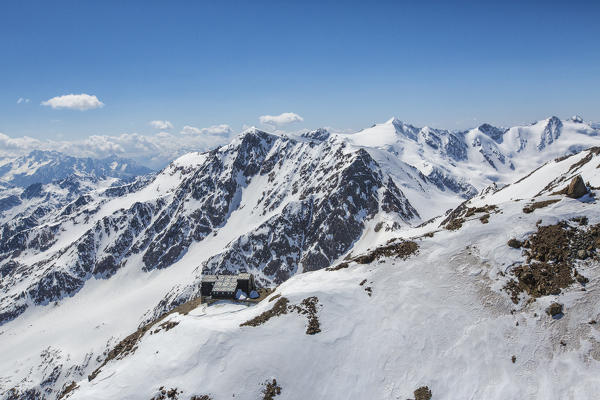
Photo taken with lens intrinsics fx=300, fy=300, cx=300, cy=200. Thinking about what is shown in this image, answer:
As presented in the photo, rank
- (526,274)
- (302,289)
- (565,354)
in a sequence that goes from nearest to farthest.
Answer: (565,354) → (526,274) → (302,289)

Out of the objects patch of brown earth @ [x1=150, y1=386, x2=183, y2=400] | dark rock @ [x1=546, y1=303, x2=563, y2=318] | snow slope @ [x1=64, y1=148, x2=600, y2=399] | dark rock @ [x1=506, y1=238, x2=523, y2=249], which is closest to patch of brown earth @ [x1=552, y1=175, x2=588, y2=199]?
snow slope @ [x1=64, y1=148, x2=600, y2=399]

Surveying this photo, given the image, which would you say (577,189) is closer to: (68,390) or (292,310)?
(292,310)

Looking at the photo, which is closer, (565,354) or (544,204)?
(565,354)

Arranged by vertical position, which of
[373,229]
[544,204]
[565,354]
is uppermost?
[544,204]

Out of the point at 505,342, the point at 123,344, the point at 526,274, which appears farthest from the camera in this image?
the point at 123,344

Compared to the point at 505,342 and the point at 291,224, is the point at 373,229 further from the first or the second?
the point at 505,342

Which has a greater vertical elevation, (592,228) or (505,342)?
(592,228)

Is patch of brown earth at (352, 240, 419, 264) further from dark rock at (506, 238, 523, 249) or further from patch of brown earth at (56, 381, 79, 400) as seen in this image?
patch of brown earth at (56, 381, 79, 400)

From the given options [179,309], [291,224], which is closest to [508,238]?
[179,309]

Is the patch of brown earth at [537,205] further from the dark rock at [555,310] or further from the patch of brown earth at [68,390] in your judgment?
the patch of brown earth at [68,390]

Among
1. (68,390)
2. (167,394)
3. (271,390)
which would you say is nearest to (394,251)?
(271,390)

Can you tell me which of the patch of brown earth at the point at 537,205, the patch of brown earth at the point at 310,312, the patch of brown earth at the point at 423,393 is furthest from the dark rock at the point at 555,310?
the patch of brown earth at the point at 310,312
